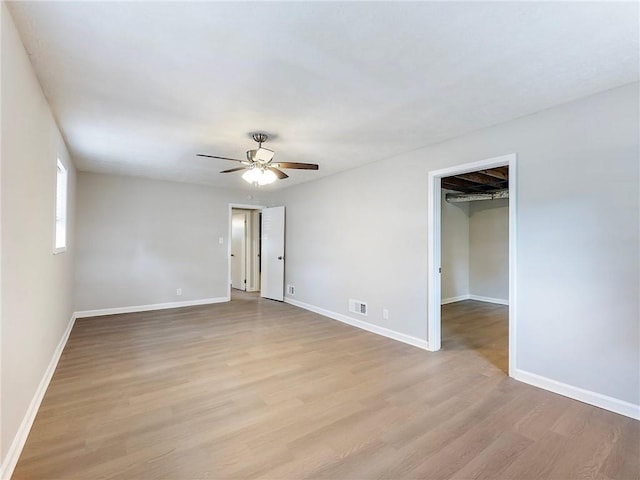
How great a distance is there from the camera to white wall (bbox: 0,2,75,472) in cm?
165

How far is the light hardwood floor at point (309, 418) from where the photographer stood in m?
1.82

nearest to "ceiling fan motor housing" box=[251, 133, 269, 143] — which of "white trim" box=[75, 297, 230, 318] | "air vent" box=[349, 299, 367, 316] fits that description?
"air vent" box=[349, 299, 367, 316]

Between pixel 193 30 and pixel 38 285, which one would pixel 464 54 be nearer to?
pixel 193 30

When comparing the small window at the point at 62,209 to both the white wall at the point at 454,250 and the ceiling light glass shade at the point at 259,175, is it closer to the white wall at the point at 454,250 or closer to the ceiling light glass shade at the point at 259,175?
the ceiling light glass shade at the point at 259,175

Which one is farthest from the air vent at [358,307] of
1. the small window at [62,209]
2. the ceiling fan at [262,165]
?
the small window at [62,209]

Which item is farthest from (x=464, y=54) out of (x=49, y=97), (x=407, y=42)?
(x=49, y=97)

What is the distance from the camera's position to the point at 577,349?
260 cm

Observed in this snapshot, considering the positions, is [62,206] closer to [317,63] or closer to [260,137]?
[260,137]

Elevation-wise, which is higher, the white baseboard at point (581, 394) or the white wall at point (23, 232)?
the white wall at point (23, 232)

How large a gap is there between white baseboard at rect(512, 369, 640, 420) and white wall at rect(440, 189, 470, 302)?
12.5 feet

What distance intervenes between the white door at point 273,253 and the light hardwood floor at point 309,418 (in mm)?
2824

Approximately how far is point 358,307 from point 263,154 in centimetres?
267

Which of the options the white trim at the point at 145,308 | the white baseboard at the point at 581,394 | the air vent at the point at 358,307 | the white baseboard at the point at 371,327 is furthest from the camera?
the white trim at the point at 145,308

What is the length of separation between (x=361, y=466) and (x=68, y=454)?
1.73 meters
